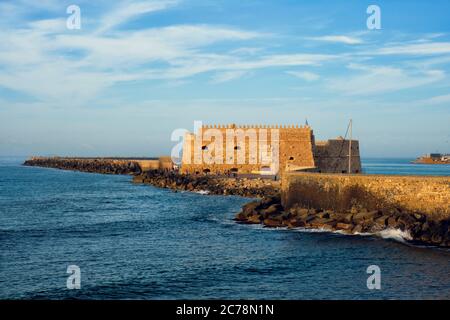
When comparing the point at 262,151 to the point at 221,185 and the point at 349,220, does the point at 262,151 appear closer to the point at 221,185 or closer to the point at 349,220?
the point at 221,185

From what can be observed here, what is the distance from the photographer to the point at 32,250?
19.2 m

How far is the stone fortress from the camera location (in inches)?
2007

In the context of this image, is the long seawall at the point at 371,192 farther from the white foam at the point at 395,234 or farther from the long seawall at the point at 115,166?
the long seawall at the point at 115,166

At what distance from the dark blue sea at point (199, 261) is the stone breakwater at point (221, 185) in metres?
13.5

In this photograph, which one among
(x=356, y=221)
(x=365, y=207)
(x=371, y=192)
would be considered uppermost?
(x=371, y=192)

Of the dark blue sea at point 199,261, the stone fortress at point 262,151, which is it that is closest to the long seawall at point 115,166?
the stone fortress at point 262,151

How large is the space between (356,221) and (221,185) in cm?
2272

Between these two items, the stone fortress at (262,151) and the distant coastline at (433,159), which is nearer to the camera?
the stone fortress at (262,151)

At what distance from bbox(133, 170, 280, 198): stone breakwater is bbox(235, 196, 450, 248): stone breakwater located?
33.1ft

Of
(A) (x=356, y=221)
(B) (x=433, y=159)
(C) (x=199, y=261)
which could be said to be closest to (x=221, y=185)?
(A) (x=356, y=221)

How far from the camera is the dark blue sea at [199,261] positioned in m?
14.1

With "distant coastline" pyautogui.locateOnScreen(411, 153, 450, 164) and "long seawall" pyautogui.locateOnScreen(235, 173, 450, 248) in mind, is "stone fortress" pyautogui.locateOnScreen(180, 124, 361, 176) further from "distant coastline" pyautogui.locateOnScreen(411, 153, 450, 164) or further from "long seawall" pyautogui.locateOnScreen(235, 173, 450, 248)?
"distant coastline" pyautogui.locateOnScreen(411, 153, 450, 164)

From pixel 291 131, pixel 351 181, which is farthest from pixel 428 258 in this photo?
pixel 291 131

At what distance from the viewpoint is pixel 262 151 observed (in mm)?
51844
